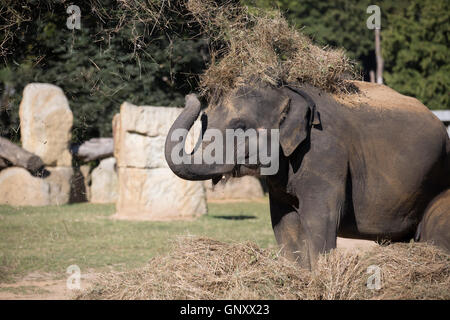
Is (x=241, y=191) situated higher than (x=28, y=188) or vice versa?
(x=28, y=188)

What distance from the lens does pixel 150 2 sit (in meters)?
5.35

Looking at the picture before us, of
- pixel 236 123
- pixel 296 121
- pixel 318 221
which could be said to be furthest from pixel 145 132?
pixel 318 221

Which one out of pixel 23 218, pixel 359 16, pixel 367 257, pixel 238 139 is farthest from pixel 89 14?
pixel 359 16

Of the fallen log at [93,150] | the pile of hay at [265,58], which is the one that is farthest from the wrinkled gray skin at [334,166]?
the fallen log at [93,150]

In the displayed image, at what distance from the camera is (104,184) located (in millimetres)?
18016

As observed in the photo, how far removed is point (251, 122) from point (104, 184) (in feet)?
44.9

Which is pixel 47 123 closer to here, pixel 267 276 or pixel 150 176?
pixel 150 176

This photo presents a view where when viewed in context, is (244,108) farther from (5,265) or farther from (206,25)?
(5,265)

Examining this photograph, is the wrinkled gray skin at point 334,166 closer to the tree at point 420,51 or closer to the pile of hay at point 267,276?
the pile of hay at point 267,276

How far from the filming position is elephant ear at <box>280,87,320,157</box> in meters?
4.82

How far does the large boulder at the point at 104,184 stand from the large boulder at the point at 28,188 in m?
1.73

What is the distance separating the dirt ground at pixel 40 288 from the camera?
6.30 meters

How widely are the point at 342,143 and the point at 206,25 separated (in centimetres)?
158
